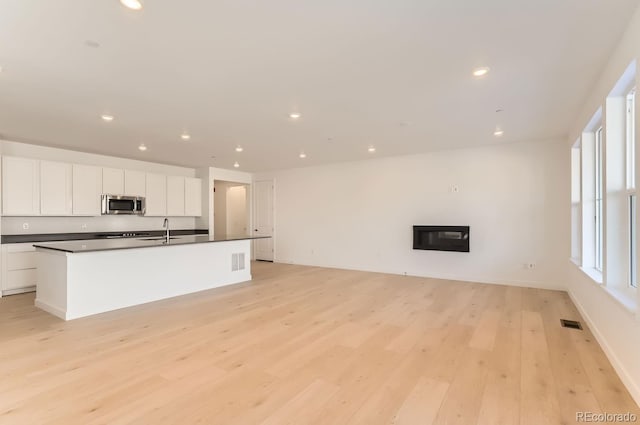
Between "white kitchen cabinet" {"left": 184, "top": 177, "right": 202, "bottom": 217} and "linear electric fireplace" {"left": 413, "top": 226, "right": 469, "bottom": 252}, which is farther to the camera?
"white kitchen cabinet" {"left": 184, "top": 177, "right": 202, "bottom": 217}

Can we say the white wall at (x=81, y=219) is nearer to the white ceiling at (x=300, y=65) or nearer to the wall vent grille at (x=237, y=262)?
the white ceiling at (x=300, y=65)

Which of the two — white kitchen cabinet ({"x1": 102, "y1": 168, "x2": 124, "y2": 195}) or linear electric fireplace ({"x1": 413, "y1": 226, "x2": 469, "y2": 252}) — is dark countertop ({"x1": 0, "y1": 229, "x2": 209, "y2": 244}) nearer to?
white kitchen cabinet ({"x1": 102, "y1": 168, "x2": 124, "y2": 195})

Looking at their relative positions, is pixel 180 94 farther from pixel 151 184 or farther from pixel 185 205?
pixel 185 205

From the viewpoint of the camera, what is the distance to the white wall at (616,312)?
2.11 meters

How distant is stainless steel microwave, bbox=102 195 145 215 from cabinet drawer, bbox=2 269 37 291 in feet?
4.91

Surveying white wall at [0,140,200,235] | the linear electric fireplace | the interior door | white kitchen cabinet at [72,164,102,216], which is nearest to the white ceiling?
white wall at [0,140,200,235]

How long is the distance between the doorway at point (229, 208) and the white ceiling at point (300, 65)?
197 inches

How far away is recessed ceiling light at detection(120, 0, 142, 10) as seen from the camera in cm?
189

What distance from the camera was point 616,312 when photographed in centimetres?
256

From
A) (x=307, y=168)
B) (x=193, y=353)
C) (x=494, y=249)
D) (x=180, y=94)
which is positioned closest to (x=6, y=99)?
(x=180, y=94)

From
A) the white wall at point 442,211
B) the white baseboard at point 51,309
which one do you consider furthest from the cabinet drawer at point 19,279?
the white wall at point 442,211

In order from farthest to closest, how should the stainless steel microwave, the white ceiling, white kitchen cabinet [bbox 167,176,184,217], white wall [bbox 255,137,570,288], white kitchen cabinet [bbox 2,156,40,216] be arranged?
white kitchen cabinet [bbox 167,176,184,217], the stainless steel microwave, white wall [bbox 255,137,570,288], white kitchen cabinet [bbox 2,156,40,216], the white ceiling

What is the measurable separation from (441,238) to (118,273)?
18.3 feet

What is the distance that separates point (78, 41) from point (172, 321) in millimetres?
2936
